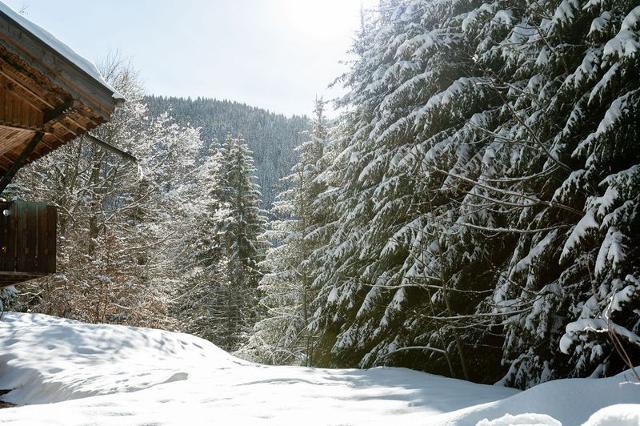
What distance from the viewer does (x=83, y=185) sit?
61.5ft

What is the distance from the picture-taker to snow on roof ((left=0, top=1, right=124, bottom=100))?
589 centimetres

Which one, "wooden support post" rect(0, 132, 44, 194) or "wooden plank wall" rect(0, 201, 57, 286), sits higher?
"wooden support post" rect(0, 132, 44, 194)

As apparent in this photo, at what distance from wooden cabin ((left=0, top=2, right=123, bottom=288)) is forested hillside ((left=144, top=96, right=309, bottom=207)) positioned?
3626 inches

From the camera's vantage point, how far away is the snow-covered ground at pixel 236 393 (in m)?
3.68

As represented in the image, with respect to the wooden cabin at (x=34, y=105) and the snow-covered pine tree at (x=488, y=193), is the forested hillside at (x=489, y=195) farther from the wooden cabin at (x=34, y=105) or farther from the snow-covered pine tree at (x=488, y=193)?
the wooden cabin at (x=34, y=105)

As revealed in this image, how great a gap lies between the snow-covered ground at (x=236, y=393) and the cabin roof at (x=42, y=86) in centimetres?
358

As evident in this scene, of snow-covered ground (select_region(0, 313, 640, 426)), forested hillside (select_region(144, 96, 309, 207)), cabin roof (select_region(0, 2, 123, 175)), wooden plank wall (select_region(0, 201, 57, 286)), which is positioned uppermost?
forested hillside (select_region(144, 96, 309, 207))

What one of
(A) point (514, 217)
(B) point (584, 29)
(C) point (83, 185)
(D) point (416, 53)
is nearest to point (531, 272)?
(A) point (514, 217)

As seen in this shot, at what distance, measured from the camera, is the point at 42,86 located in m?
6.38

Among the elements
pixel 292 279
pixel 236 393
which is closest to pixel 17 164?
pixel 236 393

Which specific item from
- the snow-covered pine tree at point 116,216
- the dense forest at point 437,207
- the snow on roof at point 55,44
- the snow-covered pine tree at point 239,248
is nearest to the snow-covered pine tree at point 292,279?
the dense forest at point 437,207

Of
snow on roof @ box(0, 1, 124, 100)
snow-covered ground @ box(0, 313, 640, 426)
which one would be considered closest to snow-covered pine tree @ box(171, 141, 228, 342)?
snow-covered ground @ box(0, 313, 640, 426)

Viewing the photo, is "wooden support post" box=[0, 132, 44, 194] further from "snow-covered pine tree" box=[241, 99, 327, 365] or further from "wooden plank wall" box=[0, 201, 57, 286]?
"snow-covered pine tree" box=[241, 99, 327, 365]

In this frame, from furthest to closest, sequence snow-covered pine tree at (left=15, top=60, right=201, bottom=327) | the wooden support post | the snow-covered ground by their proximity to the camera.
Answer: snow-covered pine tree at (left=15, top=60, right=201, bottom=327)
the wooden support post
the snow-covered ground
